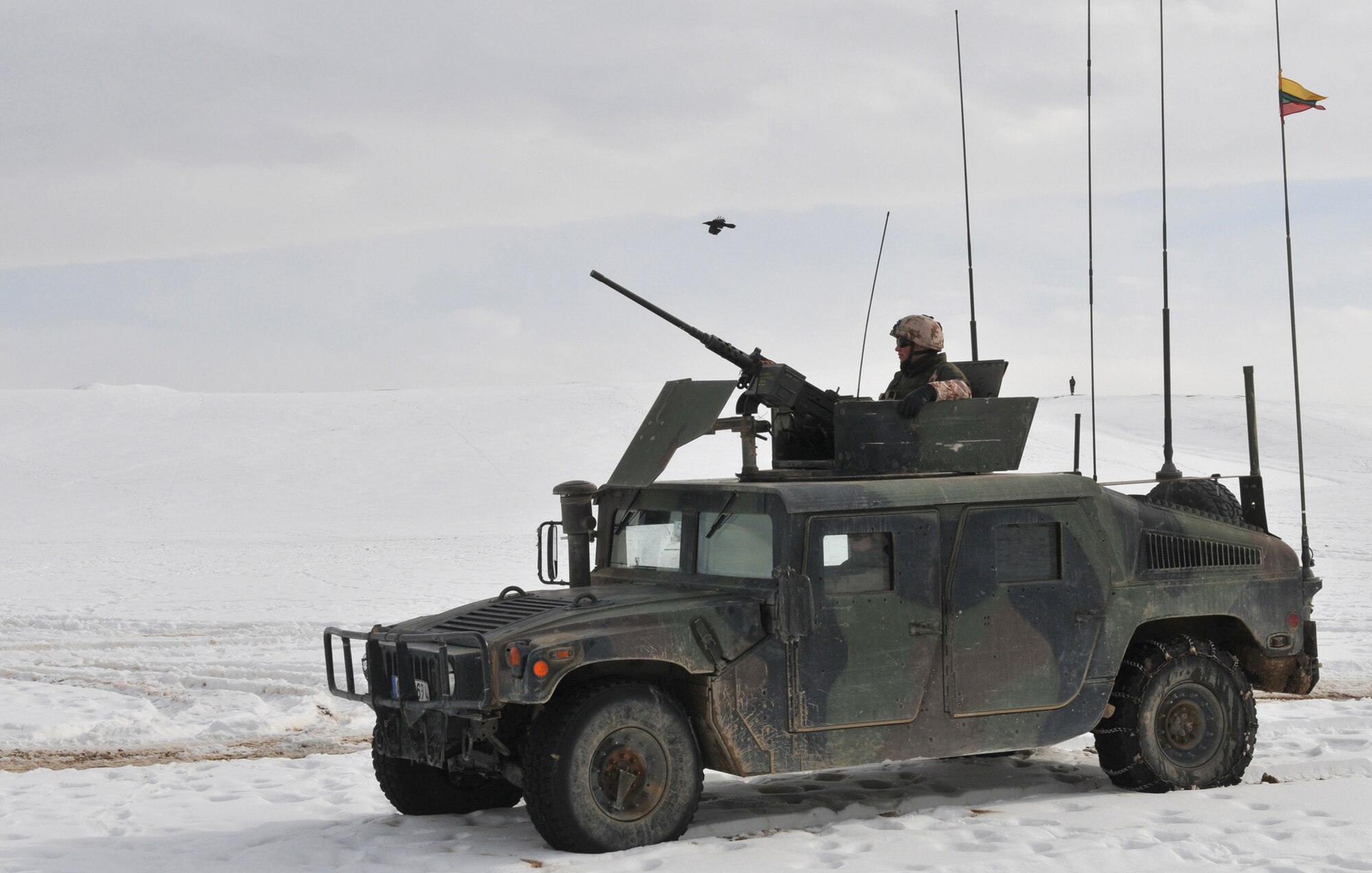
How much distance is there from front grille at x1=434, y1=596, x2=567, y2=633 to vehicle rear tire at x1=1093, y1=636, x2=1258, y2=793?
9.96ft

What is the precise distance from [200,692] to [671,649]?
709cm

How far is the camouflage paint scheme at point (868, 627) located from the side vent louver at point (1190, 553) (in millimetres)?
11

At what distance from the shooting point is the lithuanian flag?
13.1 meters

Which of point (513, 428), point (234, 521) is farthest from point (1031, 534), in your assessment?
point (513, 428)

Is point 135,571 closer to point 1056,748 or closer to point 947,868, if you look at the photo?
point 1056,748

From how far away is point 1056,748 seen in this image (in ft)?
32.3

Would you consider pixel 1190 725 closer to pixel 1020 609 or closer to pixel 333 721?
pixel 1020 609

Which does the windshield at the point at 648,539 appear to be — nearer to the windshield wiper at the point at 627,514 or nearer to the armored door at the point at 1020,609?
the windshield wiper at the point at 627,514

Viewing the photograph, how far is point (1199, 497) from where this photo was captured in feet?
29.8

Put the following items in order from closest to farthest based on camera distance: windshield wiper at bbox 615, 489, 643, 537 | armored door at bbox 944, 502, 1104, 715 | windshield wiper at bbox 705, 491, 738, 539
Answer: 1. windshield wiper at bbox 705, 491, 738, 539
2. armored door at bbox 944, 502, 1104, 715
3. windshield wiper at bbox 615, 489, 643, 537

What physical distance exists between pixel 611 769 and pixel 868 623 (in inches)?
56.1

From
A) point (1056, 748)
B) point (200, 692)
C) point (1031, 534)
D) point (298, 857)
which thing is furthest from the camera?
point (200, 692)

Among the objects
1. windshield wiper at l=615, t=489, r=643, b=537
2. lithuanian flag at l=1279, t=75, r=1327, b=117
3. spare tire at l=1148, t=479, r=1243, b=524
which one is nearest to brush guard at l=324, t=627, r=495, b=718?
windshield wiper at l=615, t=489, r=643, b=537

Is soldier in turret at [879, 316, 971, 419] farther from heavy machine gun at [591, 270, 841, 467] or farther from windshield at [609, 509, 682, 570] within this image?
windshield at [609, 509, 682, 570]
